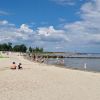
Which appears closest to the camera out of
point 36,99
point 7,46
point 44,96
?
point 36,99

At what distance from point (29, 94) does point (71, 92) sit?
2417mm

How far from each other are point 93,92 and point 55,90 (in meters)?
2.12

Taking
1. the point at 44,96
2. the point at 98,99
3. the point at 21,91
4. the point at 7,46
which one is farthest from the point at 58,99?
the point at 7,46

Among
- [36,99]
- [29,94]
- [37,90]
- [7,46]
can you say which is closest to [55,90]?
[37,90]

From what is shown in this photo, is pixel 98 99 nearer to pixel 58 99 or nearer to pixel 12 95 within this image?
pixel 58 99

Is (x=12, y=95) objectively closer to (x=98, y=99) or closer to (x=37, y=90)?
(x=37, y=90)

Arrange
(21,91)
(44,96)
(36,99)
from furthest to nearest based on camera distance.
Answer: (21,91) → (44,96) → (36,99)

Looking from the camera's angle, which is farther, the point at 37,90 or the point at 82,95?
the point at 37,90

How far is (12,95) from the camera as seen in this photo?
14188 millimetres

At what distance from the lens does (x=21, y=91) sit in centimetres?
1566

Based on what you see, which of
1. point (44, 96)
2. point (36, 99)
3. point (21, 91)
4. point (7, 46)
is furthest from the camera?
point (7, 46)

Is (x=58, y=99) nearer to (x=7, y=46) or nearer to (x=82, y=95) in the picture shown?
(x=82, y=95)

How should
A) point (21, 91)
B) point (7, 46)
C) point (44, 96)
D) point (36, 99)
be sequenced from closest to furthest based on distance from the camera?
point (36, 99) < point (44, 96) < point (21, 91) < point (7, 46)

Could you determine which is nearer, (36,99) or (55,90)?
(36,99)
